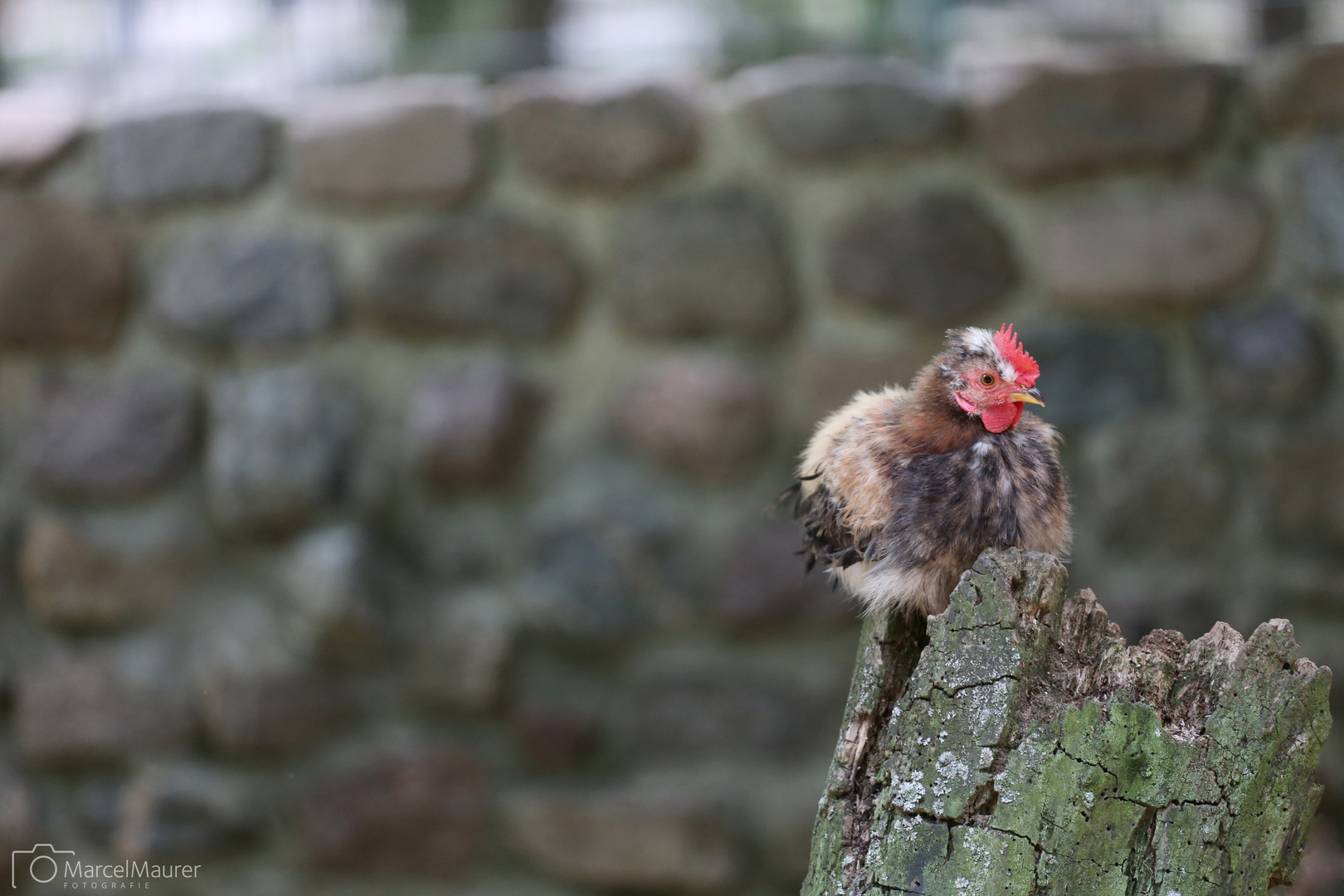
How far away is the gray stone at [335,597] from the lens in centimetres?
240

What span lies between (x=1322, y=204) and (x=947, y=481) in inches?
56.6

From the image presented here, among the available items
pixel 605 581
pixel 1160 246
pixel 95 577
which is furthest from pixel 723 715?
pixel 95 577

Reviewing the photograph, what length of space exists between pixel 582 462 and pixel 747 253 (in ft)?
1.68

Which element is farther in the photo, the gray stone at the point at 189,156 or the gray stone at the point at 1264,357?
the gray stone at the point at 189,156

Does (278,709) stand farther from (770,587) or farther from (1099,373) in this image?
(1099,373)

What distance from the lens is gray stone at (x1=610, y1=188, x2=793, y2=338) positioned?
2.38 m

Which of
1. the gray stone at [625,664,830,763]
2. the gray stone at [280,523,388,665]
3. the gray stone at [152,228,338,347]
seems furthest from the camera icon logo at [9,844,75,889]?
the gray stone at [625,664,830,763]

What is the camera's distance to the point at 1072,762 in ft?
3.25

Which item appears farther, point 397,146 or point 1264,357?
point 397,146

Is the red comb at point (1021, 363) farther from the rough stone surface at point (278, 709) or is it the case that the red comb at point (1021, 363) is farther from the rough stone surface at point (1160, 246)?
the rough stone surface at point (278, 709)

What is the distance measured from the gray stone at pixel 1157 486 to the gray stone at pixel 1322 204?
36 centimetres

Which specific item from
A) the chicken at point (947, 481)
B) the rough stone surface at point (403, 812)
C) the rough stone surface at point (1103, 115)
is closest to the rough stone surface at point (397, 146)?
the rough stone surface at point (1103, 115)

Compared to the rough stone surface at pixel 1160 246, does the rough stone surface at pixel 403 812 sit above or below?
below

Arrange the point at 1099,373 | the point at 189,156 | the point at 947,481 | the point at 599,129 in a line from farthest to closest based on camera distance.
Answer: the point at 189,156, the point at 599,129, the point at 1099,373, the point at 947,481
